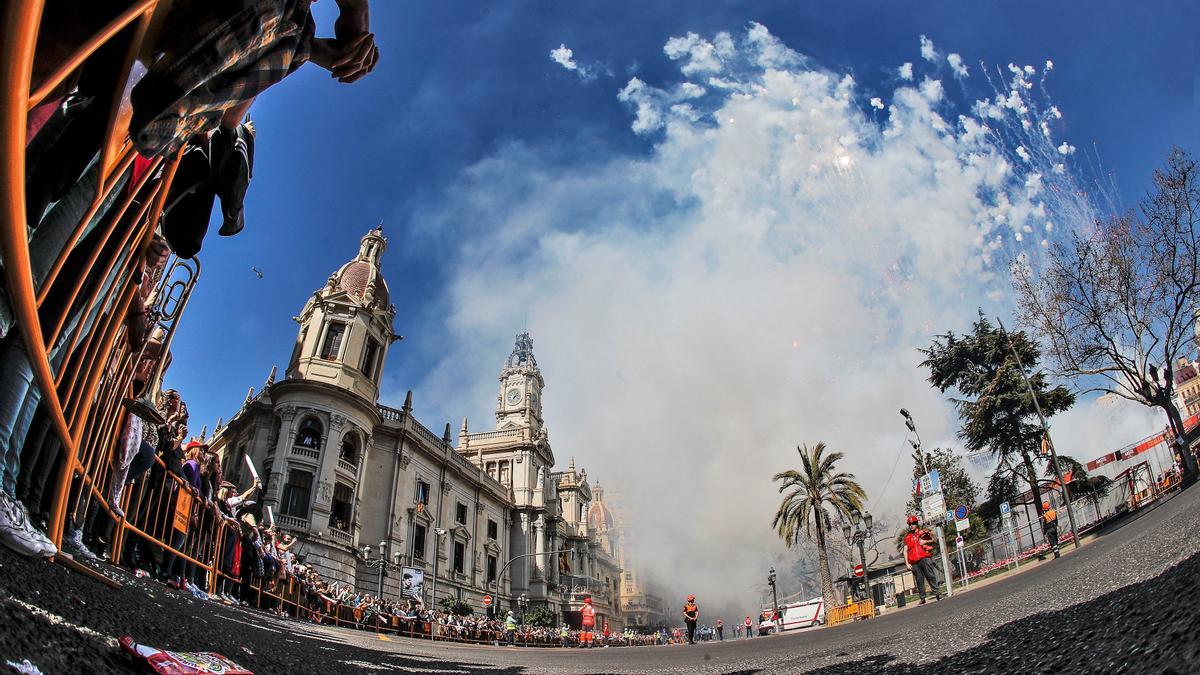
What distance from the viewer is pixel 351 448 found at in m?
29.7

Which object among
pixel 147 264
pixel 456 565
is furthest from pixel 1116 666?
pixel 456 565

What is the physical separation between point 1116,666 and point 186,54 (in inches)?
126

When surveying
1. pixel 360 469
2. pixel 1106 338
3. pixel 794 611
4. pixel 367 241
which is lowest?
pixel 794 611

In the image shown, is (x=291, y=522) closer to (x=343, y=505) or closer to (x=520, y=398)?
(x=343, y=505)

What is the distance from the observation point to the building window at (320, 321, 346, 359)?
99.9ft

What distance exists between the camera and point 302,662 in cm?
245

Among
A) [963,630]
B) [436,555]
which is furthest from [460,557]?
[963,630]

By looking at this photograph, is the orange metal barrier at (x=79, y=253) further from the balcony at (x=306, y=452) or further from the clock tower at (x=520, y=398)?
the clock tower at (x=520, y=398)

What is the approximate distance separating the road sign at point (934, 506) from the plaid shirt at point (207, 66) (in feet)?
61.6

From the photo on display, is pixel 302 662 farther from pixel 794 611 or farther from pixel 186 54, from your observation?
pixel 794 611

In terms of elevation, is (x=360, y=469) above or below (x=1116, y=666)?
above

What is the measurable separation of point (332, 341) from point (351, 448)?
617 cm

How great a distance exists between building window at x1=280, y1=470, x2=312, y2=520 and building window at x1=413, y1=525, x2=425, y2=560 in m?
7.89

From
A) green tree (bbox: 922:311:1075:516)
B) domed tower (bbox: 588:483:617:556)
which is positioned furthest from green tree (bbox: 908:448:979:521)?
domed tower (bbox: 588:483:617:556)
